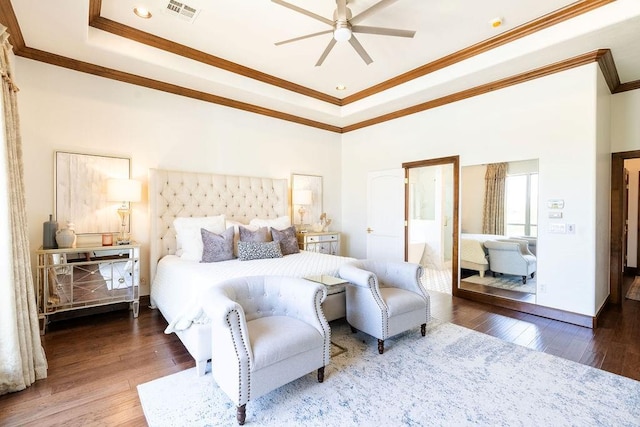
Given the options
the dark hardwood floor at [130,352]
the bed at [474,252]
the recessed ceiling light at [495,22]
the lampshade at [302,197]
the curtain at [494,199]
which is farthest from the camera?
the lampshade at [302,197]

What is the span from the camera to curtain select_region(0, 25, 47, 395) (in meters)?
2.12

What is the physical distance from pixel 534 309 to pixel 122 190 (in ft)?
17.1

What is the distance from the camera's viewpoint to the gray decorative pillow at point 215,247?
3.55m

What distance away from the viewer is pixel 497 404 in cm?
207

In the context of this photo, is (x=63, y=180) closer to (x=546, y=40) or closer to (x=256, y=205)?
(x=256, y=205)

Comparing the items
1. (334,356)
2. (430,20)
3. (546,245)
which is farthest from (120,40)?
(546,245)

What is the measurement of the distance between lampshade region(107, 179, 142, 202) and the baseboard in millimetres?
4632

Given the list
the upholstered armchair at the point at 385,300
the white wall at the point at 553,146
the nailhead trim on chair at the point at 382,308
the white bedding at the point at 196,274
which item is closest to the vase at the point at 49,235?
the white bedding at the point at 196,274

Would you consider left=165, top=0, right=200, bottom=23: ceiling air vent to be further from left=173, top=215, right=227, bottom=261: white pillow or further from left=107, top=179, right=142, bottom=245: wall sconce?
left=173, top=215, right=227, bottom=261: white pillow

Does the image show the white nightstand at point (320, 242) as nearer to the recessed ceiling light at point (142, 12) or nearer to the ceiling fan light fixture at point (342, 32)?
the ceiling fan light fixture at point (342, 32)

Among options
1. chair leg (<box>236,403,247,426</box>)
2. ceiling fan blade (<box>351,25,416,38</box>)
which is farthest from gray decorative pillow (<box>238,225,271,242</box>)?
ceiling fan blade (<box>351,25,416,38</box>)

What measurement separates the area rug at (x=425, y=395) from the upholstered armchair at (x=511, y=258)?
56.9 inches

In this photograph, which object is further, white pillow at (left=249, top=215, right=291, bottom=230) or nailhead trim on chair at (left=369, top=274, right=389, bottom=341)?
white pillow at (left=249, top=215, right=291, bottom=230)

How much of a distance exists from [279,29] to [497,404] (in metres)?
3.91
